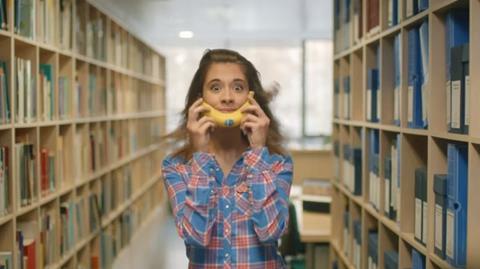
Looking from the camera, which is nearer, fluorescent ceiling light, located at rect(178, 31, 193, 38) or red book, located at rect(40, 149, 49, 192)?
red book, located at rect(40, 149, 49, 192)

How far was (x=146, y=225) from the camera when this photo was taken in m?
6.44

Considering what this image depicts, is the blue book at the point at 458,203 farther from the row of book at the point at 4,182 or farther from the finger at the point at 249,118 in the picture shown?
the row of book at the point at 4,182

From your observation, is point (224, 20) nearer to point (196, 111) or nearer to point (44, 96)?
point (44, 96)

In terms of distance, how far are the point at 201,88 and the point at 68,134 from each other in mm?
1984

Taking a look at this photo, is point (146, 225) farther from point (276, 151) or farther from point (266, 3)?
point (276, 151)

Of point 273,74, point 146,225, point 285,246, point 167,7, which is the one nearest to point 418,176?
point 285,246

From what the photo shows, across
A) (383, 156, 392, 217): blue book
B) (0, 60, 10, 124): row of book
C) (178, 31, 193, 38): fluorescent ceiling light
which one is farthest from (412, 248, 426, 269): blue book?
(178, 31, 193, 38): fluorescent ceiling light

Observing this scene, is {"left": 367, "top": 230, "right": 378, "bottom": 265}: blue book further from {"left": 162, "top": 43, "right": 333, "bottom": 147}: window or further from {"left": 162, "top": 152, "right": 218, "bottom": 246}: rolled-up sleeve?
{"left": 162, "top": 43, "right": 333, "bottom": 147}: window

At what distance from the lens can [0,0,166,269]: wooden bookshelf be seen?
257 cm

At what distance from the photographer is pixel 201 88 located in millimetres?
1795

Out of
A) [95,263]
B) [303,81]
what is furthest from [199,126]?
[303,81]

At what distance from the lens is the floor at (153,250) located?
509cm

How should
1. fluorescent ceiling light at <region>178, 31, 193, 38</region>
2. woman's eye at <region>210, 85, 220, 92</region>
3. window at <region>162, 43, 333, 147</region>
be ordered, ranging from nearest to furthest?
woman's eye at <region>210, 85, 220, 92</region> < fluorescent ceiling light at <region>178, 31, 193, 38</region> < window at <region>162, 43, 333, 147</region>

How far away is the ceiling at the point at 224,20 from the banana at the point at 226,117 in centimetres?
270
